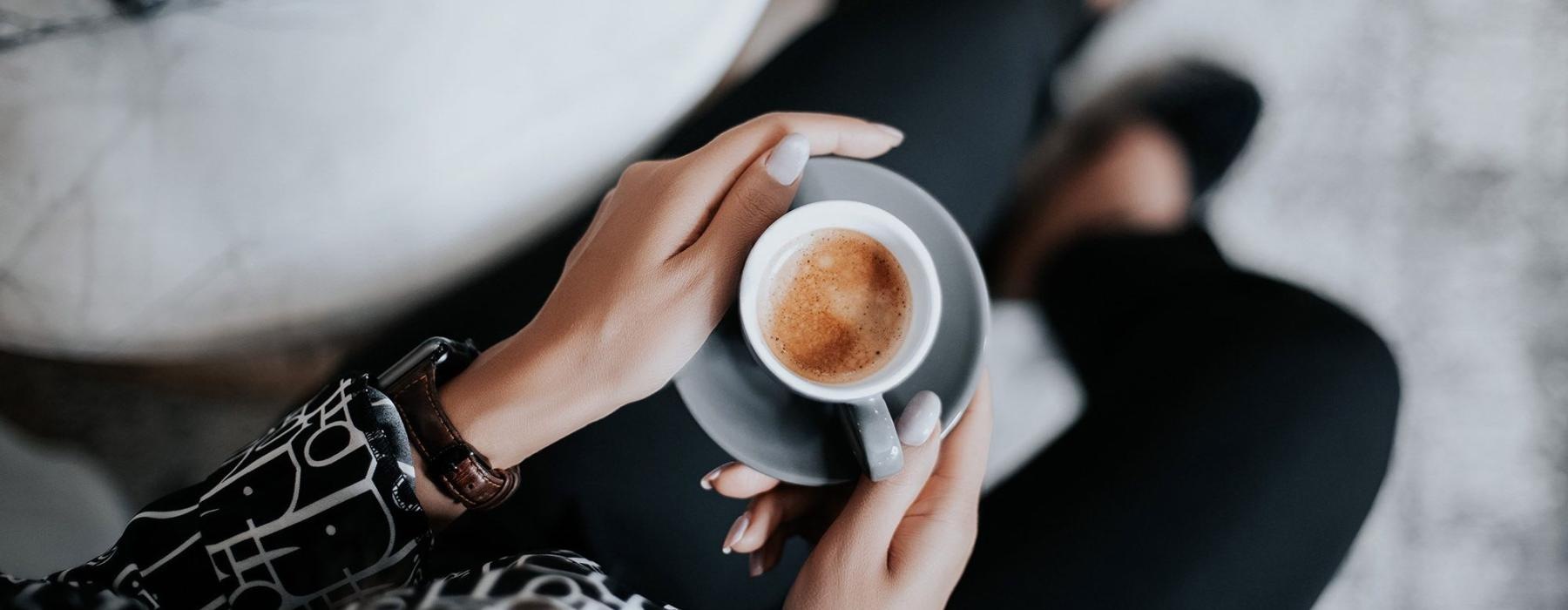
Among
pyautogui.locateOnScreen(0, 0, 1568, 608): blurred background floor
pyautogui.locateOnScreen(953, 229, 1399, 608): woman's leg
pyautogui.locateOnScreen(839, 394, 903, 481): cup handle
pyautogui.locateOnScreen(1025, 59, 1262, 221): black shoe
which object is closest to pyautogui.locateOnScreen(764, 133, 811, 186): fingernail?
pyautogui.locateOnScreen(839, 394, 903, 481): cup handle

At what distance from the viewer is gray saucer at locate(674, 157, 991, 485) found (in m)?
0.70

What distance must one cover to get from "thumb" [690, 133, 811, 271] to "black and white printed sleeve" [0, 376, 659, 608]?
26 centimetres

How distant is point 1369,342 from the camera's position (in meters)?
0.82

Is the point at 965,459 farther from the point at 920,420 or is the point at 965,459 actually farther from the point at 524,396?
the point at 524,396

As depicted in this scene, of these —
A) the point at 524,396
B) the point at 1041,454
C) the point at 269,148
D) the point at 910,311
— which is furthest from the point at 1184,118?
the point at 269,148

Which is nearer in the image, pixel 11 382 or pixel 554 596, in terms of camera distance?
pixel 554 596

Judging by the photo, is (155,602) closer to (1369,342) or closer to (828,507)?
(828,507)

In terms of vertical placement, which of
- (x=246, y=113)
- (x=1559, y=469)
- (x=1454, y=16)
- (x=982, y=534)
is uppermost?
(x=246, y=113)

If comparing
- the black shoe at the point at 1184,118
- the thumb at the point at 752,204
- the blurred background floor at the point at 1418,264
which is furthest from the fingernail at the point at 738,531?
the black shoe at the point at 1184,118

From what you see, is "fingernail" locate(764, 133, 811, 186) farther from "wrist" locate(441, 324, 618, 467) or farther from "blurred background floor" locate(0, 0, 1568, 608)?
"blurred background floor" locate(0, 0, 1568, 608)

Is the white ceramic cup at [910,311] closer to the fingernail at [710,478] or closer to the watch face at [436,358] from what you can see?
the fingernail at [710,478]

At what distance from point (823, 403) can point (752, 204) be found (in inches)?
8.0

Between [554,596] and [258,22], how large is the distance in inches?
22.2

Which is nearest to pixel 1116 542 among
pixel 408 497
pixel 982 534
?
pixel 982 534
